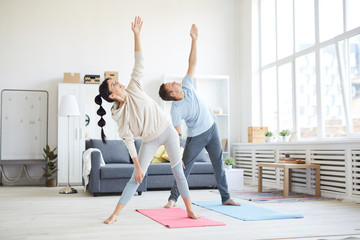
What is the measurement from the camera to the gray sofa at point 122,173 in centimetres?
548

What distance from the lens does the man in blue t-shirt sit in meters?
3.61

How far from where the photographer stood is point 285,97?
7082 mm

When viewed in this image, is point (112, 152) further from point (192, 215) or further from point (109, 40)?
point (192, 215)

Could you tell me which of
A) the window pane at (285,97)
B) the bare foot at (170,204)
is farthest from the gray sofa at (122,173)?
the window pane at (285,97)

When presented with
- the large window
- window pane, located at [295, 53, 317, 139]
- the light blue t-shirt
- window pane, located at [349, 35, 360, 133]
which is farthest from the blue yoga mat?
window pane, located at [295, 53, 317, 139]

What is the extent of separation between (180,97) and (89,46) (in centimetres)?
444

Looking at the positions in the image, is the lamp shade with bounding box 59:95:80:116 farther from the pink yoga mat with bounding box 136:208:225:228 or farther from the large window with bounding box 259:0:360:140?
the large window with bounding box 259:0:360:140

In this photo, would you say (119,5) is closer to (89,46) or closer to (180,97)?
(89,46)

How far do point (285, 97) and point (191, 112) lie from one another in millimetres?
3712

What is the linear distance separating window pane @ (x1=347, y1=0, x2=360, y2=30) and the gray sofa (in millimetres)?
2570

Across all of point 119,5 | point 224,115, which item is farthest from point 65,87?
point 224,115

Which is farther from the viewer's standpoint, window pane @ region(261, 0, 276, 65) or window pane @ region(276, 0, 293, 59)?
window pane @ region(261, 0, 276, 65)

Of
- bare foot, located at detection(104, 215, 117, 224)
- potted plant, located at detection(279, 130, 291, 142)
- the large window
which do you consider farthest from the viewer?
potted plant, located at detection(279, 130, 291, 142)

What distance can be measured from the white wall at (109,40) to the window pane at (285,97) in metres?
1.06
